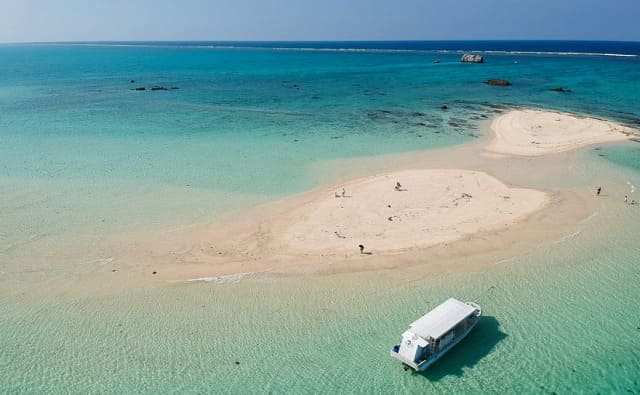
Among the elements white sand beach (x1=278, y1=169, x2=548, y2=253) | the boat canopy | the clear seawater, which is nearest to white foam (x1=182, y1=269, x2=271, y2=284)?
the clear seawater

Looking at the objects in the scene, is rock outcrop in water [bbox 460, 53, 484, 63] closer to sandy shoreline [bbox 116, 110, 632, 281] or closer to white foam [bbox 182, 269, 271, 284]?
sandy shoreline [bbox 116, 110, 632, 281]

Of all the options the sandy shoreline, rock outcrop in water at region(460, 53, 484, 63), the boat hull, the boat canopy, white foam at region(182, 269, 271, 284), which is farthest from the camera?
rock outcrop in water at region(460, 53, 484, 63)

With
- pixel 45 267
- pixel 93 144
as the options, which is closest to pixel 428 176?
pixel 45 267

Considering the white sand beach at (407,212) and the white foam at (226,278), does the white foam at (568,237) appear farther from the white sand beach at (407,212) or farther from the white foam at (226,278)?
the white foam at (226,278)

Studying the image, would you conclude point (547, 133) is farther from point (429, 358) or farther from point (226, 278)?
point (226, 278)

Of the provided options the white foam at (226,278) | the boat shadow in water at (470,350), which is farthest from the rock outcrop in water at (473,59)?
the white foam at (226,278)

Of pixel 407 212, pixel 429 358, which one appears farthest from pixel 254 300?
pixel 407 212
